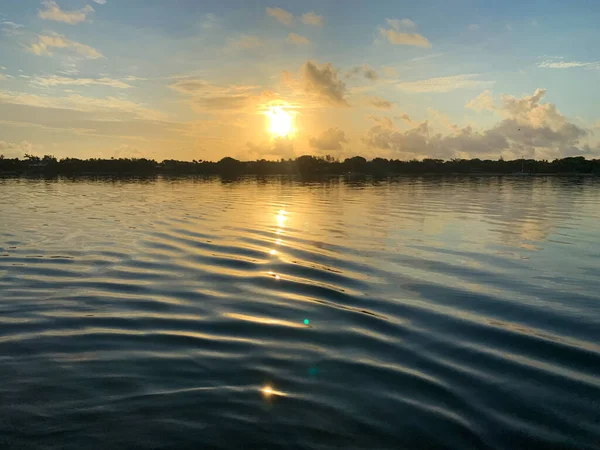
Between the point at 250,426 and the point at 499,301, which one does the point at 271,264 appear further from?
the point at 250,426

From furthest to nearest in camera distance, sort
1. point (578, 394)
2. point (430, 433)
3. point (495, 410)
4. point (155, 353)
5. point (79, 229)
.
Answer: point (79, 229)
point (155, 353)
point (578, 394)
point (495, 410)
point (430, 433)

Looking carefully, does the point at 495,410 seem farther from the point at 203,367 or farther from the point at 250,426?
the point at 203,367

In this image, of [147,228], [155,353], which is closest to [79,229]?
[147,228]

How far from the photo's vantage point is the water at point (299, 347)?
6.45 metres

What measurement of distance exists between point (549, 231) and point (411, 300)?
18.2 meters

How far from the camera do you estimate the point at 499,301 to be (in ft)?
42.1

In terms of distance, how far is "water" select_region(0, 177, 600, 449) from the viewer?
21.2ft

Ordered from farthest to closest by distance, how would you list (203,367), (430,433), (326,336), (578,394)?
(326,336) < (203,367) < (578,394) < (430,433)

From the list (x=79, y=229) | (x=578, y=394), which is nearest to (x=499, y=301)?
(x=578, y=394)

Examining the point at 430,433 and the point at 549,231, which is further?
the point at 549,231

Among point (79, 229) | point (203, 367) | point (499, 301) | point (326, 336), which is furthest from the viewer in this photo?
point (79, 229)

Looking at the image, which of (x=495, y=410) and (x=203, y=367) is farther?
(x=203, y=367)

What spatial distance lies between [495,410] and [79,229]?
25.2 meters

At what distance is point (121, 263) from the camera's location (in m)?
17.5
